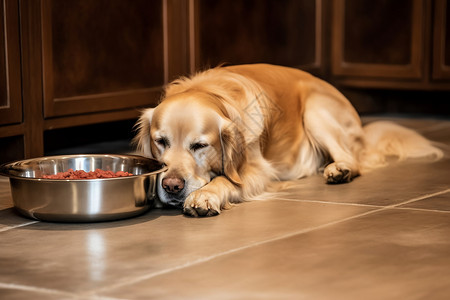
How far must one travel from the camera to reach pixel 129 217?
2.78 meters

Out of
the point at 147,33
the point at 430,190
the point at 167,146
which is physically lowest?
the point at 430,190

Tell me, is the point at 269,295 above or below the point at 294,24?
below

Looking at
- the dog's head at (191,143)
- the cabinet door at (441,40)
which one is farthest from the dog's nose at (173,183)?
the cabinet door at (441,40)

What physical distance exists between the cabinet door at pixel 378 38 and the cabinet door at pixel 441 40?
100mm

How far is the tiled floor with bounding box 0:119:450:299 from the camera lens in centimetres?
200

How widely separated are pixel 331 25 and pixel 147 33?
1.64 m

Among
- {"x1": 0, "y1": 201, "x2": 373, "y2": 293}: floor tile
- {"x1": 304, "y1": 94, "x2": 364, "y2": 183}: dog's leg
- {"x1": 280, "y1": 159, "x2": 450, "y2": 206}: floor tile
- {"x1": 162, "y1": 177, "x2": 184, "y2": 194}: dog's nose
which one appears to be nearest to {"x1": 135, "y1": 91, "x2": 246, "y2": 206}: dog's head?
{"x1": 162, "y1": 177, "x2": 184, "y2": 194}: dog's nose

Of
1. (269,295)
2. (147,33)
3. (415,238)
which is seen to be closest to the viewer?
(269,295)

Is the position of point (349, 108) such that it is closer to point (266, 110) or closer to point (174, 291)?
point (266, 110)

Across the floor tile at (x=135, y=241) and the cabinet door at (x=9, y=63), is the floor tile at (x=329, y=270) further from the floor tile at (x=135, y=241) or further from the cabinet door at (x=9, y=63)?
the cabinet door at (x=9, y=63)

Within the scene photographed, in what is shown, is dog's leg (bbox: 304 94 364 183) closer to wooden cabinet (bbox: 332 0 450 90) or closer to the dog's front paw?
the dog's front paw

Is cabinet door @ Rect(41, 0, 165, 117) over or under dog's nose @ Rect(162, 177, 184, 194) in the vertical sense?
over

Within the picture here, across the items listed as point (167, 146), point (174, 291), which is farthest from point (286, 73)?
point (174, 291)

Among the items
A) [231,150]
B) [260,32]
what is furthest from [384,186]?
[260,32]
